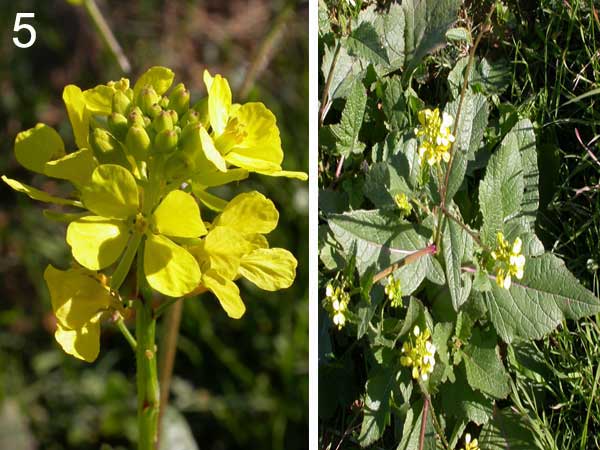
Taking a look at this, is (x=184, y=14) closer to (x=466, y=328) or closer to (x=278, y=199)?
(x=278, y=199)

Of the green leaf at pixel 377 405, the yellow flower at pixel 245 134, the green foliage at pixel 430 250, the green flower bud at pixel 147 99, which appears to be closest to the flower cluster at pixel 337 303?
the green foliage at pixel 430 250

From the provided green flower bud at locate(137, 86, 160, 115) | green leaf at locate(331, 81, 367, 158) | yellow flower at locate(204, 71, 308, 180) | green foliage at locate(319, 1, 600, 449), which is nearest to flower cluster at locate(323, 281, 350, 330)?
green foliage at locate(319, 1, 600, 449)

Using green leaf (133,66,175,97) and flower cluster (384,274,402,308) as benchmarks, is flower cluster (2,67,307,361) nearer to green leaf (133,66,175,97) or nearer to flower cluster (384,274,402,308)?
green leaf (133,66,175,97)

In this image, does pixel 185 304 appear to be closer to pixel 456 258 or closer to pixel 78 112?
pixel 456 258

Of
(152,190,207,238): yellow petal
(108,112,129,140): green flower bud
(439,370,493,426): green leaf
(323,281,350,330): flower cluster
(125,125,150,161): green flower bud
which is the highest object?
(108,112,129,140): green flower bud

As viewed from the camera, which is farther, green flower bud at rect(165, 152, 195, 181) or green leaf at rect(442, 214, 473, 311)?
green leaf at rect(442, 214, 473, 311)

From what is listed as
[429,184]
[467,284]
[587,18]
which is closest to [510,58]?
[587,18]

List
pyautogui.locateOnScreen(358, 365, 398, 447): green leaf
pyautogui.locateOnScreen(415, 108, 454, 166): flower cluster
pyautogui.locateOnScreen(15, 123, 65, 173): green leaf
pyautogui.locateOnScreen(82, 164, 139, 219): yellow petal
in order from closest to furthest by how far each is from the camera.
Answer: pyautogui.locateOnScreen(82, 164, 139, 219): yellow petal, pyautogui.locateOnScreen(15, 123, 65, 173): green leaf, pyautogui.locateOnScreen(415, 108, 454, 166): flower cluster, pyautogui.locateOnScreen(358, 365, 398, 447): green leaf
